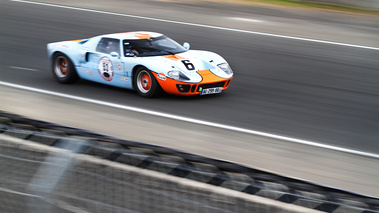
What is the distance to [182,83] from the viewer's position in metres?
8.06

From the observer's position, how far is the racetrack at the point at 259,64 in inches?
297

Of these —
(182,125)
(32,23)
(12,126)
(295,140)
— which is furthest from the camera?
(32,23)

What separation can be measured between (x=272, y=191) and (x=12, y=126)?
155 centimetres

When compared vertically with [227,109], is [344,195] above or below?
above

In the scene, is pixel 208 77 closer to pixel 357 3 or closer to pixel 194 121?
pixel 194 121

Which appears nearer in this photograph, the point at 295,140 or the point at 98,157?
the point at 98,157

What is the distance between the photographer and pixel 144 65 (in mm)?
8219

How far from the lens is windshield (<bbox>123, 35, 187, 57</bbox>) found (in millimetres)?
8555

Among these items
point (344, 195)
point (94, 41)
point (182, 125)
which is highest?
point (344, 195)

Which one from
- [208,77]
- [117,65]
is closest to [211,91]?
[208,77]

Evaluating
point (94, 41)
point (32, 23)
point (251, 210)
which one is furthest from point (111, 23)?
point (251, 210)

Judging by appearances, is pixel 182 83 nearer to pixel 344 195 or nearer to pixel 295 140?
pixel 295 140

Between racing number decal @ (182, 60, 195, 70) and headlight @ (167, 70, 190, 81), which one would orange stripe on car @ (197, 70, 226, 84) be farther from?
headlight @ (167, 70, 190, 81)

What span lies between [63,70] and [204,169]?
25.5 ft
